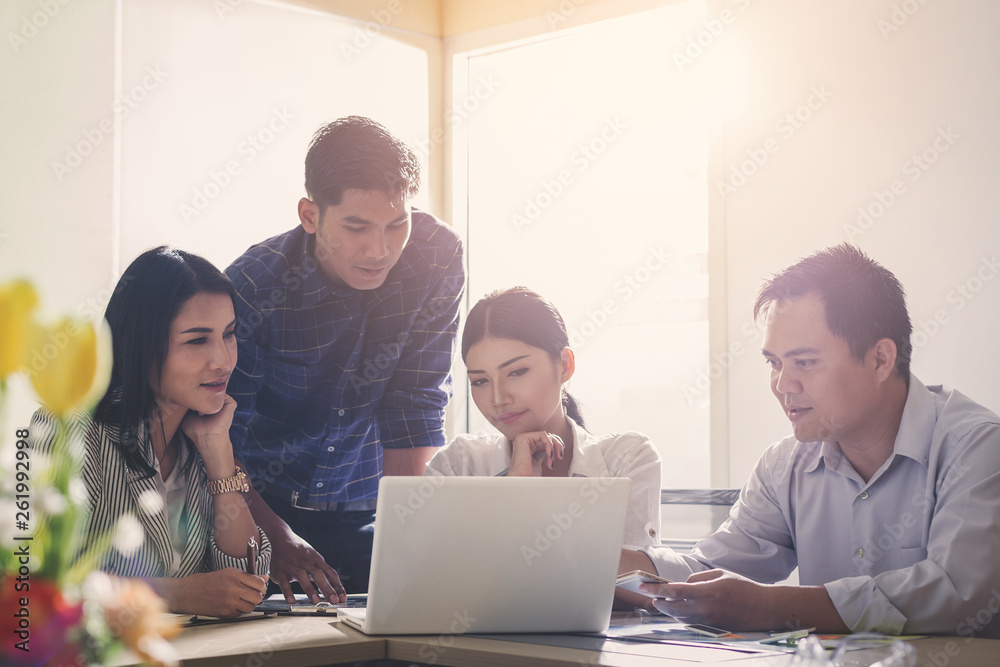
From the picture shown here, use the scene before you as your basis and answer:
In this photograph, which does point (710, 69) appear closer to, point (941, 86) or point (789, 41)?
point (789, 41)

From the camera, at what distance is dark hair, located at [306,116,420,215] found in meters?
2.55

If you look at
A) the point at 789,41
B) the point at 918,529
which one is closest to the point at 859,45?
the point at 789,41

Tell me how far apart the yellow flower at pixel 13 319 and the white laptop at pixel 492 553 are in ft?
2.79

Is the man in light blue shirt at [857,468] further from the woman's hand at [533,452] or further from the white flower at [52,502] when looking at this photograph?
the white flower at [52,502]

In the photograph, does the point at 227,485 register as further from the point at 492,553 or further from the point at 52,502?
the point at 52,502

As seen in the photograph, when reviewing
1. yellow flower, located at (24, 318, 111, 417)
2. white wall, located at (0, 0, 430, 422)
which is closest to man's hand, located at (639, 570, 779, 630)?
yellow flower, located at (24, 318, 111, 417)

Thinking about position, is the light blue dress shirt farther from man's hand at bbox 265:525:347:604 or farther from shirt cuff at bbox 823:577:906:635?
man's hand at bbox 265:525:347:604

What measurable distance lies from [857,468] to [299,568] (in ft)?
4.21

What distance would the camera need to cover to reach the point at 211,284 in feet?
7.10

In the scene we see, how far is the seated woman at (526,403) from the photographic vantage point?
2.25 m

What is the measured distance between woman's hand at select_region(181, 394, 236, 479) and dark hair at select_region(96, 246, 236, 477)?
0.10 m

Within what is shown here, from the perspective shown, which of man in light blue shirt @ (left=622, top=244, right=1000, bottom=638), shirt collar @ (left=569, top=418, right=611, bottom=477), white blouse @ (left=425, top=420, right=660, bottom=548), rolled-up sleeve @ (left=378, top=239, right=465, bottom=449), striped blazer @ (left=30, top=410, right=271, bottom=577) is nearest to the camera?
man in light blue shirt @ (left=622, top=244, right=1000, bottom=638)

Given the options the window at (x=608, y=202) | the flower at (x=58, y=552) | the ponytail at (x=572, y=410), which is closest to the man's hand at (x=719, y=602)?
the ponytail at (x=572, y=410)

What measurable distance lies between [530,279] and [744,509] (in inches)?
62.8
